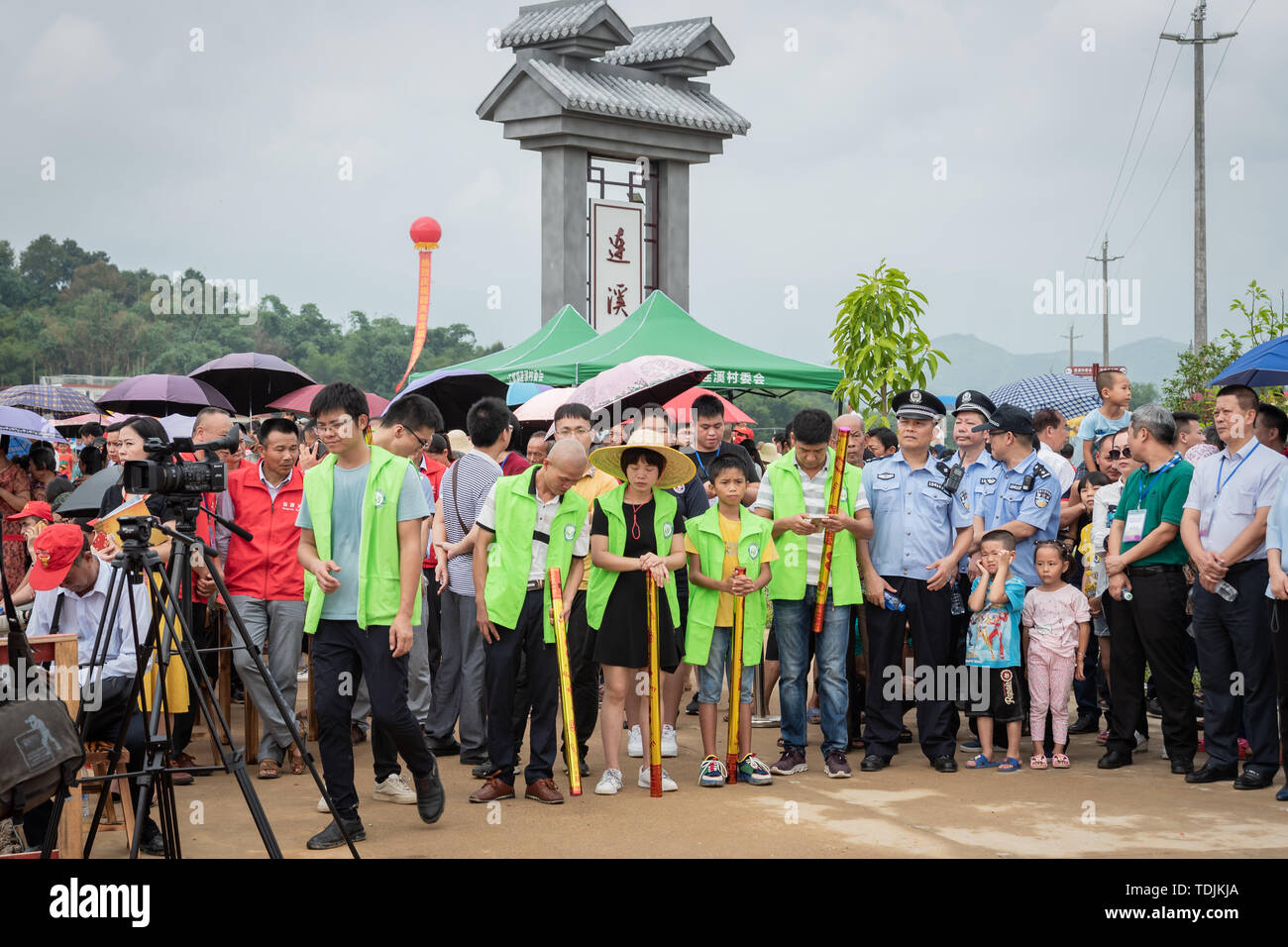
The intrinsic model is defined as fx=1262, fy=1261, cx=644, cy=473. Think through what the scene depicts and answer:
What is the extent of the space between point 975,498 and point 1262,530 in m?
1.69

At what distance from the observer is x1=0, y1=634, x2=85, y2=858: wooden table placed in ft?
17.1

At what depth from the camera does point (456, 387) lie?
12.6m

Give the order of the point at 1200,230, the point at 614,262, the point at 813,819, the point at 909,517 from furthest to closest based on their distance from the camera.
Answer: the point at 1200,230 → the point at 614,262 → the point at 909,517 → the point at 813,819

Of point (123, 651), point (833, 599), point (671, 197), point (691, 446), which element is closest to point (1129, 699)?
point (833, 599)

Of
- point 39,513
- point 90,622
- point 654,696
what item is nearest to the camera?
point 90,622

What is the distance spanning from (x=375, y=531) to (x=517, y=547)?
852mm

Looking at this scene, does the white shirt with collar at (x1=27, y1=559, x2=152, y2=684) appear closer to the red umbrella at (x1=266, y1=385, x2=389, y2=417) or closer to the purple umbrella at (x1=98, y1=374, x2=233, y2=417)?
the purple umbrella at (x1=98, y1=374, x2=233, y2=417)

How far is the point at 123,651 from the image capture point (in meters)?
6.01

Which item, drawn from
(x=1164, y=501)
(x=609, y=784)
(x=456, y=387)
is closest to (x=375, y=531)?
(x=609, y=784)

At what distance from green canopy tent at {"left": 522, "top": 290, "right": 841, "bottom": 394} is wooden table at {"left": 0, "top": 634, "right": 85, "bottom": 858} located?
8815 mm

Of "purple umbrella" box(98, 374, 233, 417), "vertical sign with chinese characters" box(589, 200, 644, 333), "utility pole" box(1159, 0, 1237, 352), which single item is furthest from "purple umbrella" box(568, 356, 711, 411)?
"utility pole" box(1159, 0, 1237, 352)

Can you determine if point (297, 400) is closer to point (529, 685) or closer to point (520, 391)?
point (520, 391)
